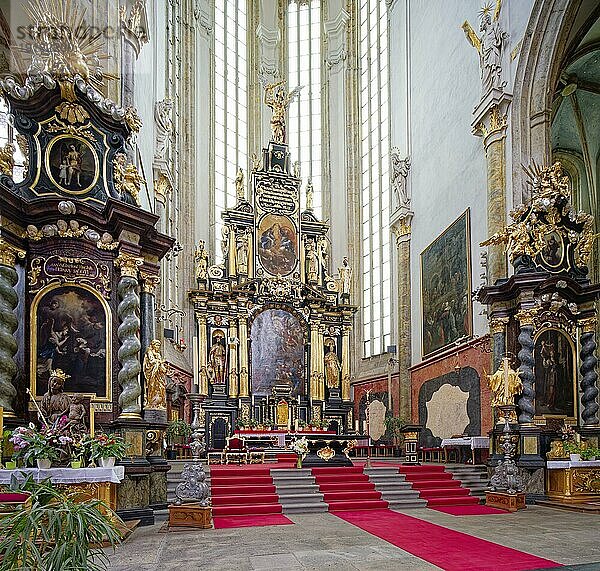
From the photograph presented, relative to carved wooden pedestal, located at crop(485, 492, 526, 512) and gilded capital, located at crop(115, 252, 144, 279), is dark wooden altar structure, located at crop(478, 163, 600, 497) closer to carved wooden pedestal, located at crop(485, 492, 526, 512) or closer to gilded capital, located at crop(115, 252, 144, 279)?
carved wooden pedestal, located at crop(485, 492, 526, 512)

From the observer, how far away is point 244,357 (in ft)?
81.5

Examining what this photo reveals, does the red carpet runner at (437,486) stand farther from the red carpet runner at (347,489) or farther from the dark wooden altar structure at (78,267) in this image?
the dark wooden altar structure at (78,267)

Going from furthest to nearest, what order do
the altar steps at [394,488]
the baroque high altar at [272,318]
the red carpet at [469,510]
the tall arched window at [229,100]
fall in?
the tall arched window at [229,100]
the baroque high altar at [272,318]
the altar steps at [394,488]
the red carpet at [469,510]

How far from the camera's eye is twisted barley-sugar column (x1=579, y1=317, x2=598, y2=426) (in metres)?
15.2

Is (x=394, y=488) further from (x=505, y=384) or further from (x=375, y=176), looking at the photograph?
(x=375, y=176)

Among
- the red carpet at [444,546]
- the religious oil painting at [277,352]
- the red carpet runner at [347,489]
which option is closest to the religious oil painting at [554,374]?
the red carpet runner at [347,489]

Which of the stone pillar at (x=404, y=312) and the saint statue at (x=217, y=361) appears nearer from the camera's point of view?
the saint statue at (x=217, y=361)

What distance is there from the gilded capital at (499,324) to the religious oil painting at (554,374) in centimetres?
78

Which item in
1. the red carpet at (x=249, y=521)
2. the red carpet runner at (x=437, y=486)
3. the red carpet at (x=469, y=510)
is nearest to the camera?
the red carpet at (x=249, y=521)

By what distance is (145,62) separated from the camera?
727 inches

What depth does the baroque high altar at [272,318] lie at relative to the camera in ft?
80.0

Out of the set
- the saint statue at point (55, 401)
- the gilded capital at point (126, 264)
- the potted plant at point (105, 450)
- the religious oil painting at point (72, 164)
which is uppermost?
the religious oil painting at point (72, 164)

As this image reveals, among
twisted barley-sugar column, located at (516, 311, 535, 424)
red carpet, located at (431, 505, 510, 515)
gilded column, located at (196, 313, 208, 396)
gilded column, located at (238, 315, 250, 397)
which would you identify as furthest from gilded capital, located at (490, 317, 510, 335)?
gilded column, located at (196, 313, 208, 396)

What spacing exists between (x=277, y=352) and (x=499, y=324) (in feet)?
35.9
